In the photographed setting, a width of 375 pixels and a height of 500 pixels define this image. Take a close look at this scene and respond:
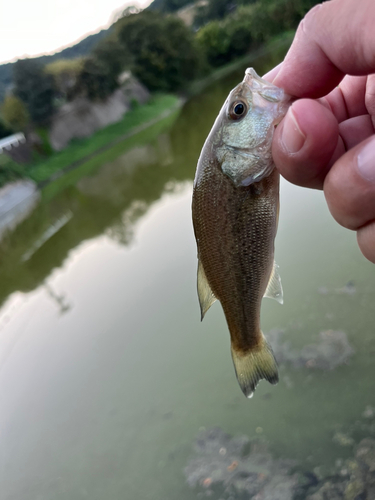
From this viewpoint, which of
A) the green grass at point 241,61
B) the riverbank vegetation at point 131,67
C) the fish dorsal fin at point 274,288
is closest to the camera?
the fish dorsal fin at point 274,288

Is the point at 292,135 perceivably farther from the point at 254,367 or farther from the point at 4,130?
the point at 4,130

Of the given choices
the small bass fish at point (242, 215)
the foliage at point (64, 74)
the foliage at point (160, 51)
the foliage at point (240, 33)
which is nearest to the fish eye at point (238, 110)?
the small bass fish at point (242, 215)

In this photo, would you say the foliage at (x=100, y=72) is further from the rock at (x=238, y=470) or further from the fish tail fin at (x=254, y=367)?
the fish tail fin at (x=254, y=367)

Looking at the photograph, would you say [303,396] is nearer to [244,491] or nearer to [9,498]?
[244,491]

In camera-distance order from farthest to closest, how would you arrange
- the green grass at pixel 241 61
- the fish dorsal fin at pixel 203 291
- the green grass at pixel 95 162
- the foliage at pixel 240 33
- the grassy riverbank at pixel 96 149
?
the foliage at pixel 240 33, the green grass at pixel 241 61, the grassy riverbank at pixel 96 149, the green grass at pixel 95 162, the fish dorsal fin at pixel 203 291

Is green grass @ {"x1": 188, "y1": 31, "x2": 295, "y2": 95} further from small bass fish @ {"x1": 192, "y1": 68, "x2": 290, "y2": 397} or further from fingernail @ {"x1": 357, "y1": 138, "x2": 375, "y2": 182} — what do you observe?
fingernail @ {"x1": 357, "y1": 138, "x2": 375, "y2": 182}

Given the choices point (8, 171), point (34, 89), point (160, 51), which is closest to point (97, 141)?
point (34, 89)

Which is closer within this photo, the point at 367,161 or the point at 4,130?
the point at 367,161

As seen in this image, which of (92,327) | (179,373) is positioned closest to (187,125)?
(92,327)
